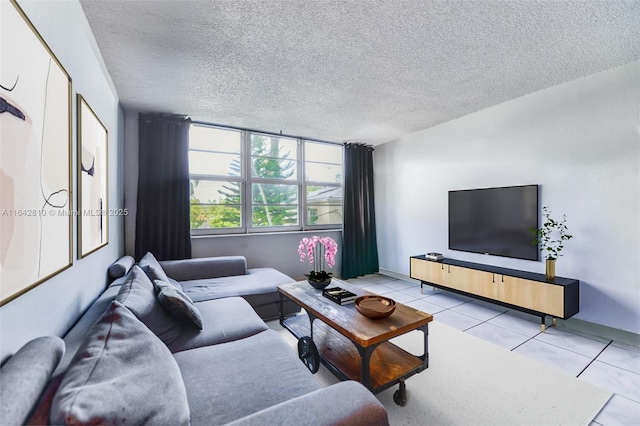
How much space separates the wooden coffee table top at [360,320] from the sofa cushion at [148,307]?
97 centimetres

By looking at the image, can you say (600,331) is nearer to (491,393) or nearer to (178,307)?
(491,393)

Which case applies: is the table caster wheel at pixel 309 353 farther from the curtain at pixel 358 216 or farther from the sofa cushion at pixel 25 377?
the curtain at pixel 358 216

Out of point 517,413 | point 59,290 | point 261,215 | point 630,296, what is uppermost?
point 261,215

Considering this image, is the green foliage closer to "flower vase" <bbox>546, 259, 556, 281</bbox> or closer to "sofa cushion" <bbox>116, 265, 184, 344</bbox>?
"flower vase" <bbox>546, 259, 556, 281</bbox>

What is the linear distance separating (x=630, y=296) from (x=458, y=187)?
2052 millimetres

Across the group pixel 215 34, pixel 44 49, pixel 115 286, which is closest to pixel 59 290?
pixel 115 286

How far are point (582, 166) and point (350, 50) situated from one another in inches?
106

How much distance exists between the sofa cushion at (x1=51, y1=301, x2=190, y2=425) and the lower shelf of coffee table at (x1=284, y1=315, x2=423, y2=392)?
3.81ft

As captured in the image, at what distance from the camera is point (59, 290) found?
51.3 inches

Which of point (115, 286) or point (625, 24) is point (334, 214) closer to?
point (115, 286)

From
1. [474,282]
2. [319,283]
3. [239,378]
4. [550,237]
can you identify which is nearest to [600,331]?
[550,237]

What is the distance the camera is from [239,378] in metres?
1.33

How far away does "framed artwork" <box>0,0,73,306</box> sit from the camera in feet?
2.84

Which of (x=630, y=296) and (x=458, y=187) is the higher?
(x=458, y=187)
